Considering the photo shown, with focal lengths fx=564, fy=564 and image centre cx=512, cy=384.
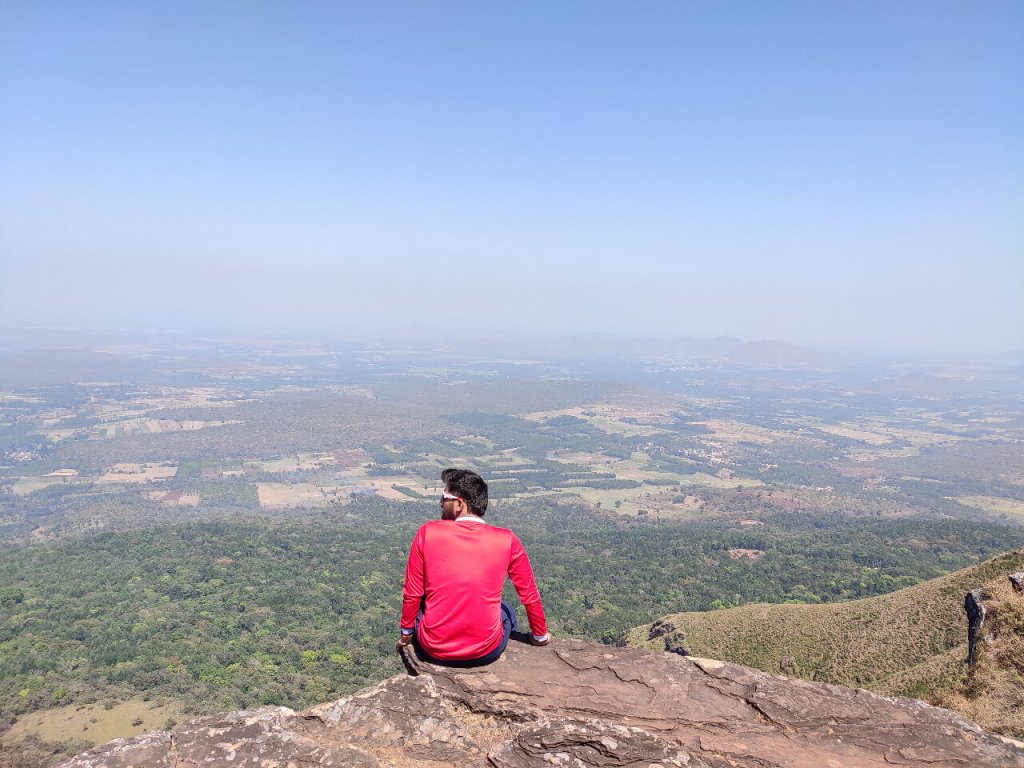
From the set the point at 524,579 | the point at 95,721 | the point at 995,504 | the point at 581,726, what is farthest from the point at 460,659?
the point at 995,504

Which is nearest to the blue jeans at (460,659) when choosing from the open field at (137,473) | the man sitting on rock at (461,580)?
the man sitting on rock at (461,580)

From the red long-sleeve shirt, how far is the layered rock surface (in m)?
0.48

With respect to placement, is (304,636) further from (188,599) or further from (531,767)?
(531,767)

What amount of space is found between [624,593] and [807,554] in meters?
25.0

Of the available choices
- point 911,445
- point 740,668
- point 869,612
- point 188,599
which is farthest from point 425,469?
point 911,445

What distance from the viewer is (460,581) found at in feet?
20.9

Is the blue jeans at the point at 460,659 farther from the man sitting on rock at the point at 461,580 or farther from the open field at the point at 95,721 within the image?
the open field at the point at 95,721

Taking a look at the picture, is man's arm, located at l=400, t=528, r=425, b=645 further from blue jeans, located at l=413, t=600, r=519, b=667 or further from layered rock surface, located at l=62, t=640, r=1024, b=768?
layered rock surface, located at l=62, t=640, r=1024, b=768

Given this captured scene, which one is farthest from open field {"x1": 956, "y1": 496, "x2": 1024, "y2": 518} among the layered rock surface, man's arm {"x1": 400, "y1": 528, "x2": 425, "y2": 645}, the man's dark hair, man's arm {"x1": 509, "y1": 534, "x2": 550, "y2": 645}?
man's arm {"x1": 400, "y1": 528, "x2": 425, "y2": 645}

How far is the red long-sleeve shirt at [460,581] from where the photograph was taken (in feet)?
21.0

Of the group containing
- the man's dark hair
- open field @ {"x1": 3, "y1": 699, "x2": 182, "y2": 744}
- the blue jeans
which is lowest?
open field @ {"x1": 3, "y1": 699, "x2": 182, "y2": 744}

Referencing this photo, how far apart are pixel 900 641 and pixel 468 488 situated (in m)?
23.3

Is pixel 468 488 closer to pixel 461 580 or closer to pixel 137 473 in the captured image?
pixel 461 580

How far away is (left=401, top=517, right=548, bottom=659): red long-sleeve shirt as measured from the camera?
639 centimetres
